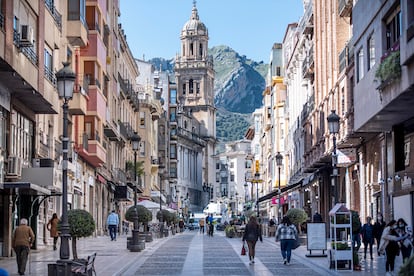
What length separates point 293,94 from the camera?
74.0m

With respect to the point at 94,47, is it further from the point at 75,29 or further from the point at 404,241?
the point at 404,241

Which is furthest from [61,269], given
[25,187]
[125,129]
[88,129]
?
[125,129]

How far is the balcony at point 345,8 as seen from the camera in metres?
40.8

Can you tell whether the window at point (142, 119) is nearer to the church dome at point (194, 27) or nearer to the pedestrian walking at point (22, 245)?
the pedestrian walking at point (22, 245)

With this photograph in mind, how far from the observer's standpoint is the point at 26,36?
30656 millimetres

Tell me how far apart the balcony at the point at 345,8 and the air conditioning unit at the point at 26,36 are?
15.5 metres

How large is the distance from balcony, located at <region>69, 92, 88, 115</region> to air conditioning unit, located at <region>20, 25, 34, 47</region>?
36.4ft

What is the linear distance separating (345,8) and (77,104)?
1335 cm

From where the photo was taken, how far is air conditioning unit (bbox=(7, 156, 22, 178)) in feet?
100

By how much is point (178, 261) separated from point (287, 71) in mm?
49844

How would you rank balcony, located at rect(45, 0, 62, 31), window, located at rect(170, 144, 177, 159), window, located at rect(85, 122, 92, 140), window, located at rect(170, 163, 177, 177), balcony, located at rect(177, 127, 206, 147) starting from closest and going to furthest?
balcony, located at rect(45, 0, 62, 31) → window, located at rect(85, 122, 92, 140) → window, located at rect(170, 144, 177, 159) → window, located at rect(170, 163, 177, 177) → balcony, located at rect(177, 127, 206, 147)

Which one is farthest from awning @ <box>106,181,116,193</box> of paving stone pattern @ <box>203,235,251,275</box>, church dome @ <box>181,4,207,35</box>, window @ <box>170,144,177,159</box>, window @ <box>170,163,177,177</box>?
church dome @ <box>181,4,207,35</box>

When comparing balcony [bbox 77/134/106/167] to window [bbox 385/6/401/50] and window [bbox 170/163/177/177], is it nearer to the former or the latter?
window [bbox 385/6/401/50]

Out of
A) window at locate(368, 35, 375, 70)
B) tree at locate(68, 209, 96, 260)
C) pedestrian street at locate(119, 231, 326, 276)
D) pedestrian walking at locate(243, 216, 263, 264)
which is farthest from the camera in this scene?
window at locate(368, 35, 375, 70)
